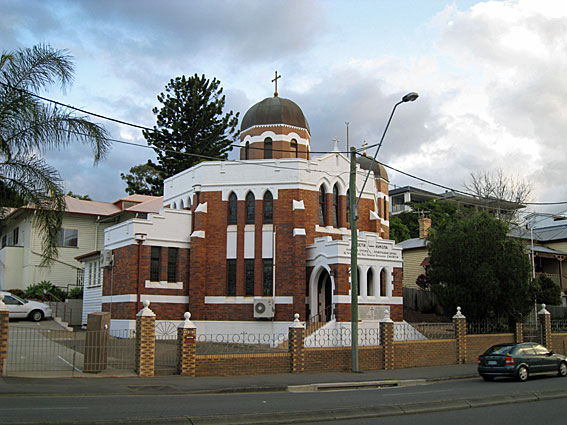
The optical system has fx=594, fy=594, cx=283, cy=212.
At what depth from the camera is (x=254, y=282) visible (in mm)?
29625

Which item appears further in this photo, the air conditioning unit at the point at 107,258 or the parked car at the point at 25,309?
the air conditioning unit at the point at 107,258

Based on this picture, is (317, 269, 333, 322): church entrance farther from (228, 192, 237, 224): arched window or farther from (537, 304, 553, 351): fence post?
(537, 304, 553, 351): fence post

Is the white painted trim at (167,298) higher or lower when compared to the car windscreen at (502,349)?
higher

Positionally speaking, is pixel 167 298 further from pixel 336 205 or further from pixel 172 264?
pixel 336 205

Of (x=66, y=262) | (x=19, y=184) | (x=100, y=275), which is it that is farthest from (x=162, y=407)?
(x=66, y=262)

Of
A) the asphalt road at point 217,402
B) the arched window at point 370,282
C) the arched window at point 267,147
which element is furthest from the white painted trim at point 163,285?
the asphalt road at point 217,402

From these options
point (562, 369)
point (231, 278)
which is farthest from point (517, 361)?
point (231, 278)

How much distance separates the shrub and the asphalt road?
23.2 metres

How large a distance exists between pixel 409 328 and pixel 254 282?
25.8 feet

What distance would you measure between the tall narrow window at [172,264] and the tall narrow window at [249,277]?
11.8 feet

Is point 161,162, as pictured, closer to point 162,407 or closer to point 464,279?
point 464,279

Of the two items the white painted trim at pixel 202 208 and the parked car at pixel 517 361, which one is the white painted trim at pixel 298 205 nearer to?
the white painted trim at pixel 202 208

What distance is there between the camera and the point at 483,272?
1069 inches

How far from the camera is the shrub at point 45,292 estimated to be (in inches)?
1393
